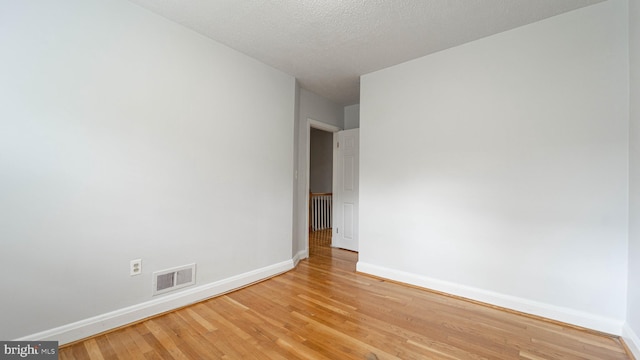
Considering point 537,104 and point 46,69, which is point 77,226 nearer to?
point 46,69

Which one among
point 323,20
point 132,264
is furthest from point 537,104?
point 132,264

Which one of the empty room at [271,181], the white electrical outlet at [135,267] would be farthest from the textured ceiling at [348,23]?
the white electrical outlet at [135,267]

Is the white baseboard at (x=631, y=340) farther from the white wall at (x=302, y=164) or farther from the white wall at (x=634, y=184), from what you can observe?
the white wall at (x=302, y=164)

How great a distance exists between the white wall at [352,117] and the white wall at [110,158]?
219 centimetres

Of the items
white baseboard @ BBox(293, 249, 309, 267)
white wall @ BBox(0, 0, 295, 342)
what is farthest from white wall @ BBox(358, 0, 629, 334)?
white wall @ BBox(0, 0, 295, 342)

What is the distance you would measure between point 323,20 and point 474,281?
2845 millimetres

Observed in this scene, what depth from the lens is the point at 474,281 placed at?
241 cm

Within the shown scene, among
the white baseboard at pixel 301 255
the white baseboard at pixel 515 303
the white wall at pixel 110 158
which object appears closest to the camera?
the white wall at pixel 110 158

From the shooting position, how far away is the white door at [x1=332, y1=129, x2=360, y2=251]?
418 centimetres

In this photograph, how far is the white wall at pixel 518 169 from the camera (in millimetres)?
1888

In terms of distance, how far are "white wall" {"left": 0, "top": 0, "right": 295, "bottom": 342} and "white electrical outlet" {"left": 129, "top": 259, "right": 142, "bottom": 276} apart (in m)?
0.04

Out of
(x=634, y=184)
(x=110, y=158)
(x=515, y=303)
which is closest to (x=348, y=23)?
(x=110, y=158)

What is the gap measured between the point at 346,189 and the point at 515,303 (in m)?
2.65

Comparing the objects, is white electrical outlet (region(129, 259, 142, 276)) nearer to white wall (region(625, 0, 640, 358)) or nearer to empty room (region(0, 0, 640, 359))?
empty room (region(0, 0, 640, 359))
